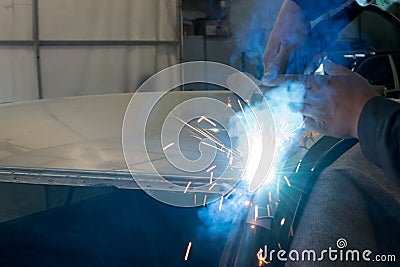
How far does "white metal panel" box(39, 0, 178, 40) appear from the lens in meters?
4.59

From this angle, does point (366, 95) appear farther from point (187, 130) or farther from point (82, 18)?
point (82, 18)

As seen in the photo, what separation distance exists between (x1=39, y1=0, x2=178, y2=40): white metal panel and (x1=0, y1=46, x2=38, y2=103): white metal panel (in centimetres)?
26

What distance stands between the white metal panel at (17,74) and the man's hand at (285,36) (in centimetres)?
360

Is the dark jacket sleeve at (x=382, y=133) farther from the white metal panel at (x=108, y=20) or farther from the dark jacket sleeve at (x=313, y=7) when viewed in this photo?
the white metal panel at (x=108, y=20)

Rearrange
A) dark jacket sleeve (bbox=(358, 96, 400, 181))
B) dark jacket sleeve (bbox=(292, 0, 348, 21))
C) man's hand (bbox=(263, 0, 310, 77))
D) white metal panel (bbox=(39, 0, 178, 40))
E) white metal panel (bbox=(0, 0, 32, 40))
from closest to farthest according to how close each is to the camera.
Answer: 1. dark jacket sleeve (bbox=(358, 96, 400, 181))
2. man's hand (bbox=(263, 0, 310, 77))
3. dark jacket sleeve (bbox=(292, 0, 348, 21))
4. white metal panel (bbox=(0, 0, 32, 40))
5. white metal panel (bbox=(39, 0, 178, 40))

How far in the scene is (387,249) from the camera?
0.80 metres

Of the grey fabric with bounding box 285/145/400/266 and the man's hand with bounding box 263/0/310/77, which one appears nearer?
the grey fabric with bounding box 285/145/400/266

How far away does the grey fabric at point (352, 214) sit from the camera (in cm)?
79

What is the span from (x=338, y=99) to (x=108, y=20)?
457cm

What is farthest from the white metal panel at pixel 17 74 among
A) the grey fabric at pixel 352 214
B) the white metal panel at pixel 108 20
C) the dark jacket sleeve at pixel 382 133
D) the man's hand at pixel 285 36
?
the dark jacket sleeve at pixel 382 133

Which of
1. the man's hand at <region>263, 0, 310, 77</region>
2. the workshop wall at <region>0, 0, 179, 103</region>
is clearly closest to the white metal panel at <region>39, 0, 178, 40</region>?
the workshop wall at <region>0, 0, 179, 103</region>

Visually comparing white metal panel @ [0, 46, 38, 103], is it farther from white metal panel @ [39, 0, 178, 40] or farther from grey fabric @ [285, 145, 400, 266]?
grey fabric @ [285, 145, 400, 266]

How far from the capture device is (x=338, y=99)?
700mm

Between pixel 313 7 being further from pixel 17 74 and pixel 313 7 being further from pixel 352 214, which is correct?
pixel 17 74
